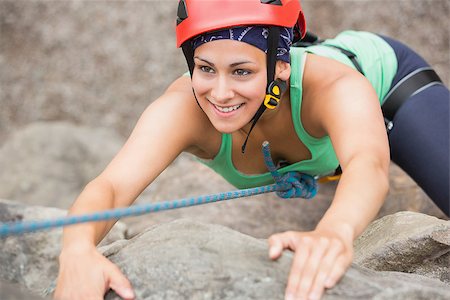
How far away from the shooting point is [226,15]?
252 cm

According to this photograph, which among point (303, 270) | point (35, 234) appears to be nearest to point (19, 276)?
point (35, 234)

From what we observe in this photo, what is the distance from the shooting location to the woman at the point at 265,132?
6.43ft

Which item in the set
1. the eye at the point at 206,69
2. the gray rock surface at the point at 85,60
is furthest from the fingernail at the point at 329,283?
the gray rock surface at the point at 85,60

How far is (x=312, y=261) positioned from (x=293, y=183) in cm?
128

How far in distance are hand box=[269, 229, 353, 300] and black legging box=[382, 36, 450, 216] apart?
1.78 m

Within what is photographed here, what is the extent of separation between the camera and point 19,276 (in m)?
3.27

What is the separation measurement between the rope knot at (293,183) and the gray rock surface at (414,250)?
0.40 metres

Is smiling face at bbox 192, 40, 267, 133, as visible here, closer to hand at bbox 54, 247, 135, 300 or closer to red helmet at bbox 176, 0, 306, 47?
red helmet at bbox 176, 0, 306, 47

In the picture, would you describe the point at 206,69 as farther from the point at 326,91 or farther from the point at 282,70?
the point at 326,91

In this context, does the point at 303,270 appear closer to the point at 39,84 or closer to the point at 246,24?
the point at 246,24

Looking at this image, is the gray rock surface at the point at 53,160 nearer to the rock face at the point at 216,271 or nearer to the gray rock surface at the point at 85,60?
the gray rock surface at the point at 85,60

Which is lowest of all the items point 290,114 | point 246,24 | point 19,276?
point 19,276

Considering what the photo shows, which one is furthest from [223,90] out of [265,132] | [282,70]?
[265,132]

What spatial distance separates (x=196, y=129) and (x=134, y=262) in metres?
0.97
